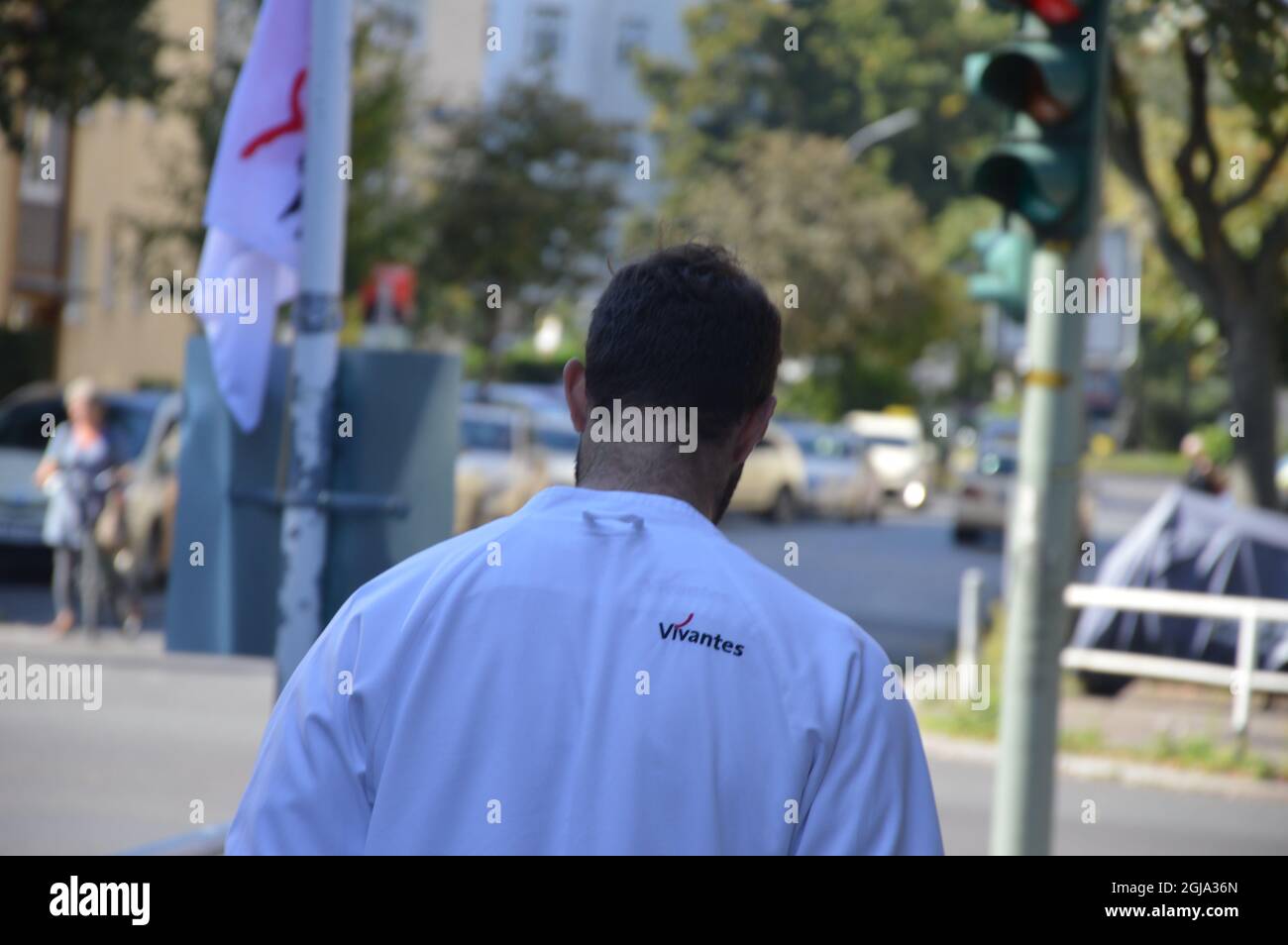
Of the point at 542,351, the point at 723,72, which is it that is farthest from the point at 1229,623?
the point at 723,72

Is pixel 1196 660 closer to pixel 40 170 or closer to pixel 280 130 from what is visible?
pixel 280 130

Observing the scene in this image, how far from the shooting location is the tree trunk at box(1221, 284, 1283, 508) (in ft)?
49.1

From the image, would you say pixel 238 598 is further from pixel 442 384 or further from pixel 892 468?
pixel 892 468

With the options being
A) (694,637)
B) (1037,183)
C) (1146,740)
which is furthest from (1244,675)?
(694,637)

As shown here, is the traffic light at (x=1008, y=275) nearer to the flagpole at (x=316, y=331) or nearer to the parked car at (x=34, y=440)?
the flagpole at (x=316, y=331)

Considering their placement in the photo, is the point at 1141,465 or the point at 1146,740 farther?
the point at 1141,465

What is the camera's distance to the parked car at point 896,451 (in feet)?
141

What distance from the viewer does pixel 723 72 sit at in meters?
63.1

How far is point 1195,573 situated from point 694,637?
12.5 meters

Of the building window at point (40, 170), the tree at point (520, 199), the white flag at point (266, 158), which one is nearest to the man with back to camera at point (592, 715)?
the white flag at point (266, 158)

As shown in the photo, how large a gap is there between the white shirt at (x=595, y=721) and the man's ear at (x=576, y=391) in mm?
208

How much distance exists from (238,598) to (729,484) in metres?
2.47

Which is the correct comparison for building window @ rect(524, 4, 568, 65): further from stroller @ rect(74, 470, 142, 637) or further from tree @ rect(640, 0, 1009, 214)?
stroller @ rect(74, 470, 142, 637)

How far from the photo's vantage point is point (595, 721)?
2.01 meters
